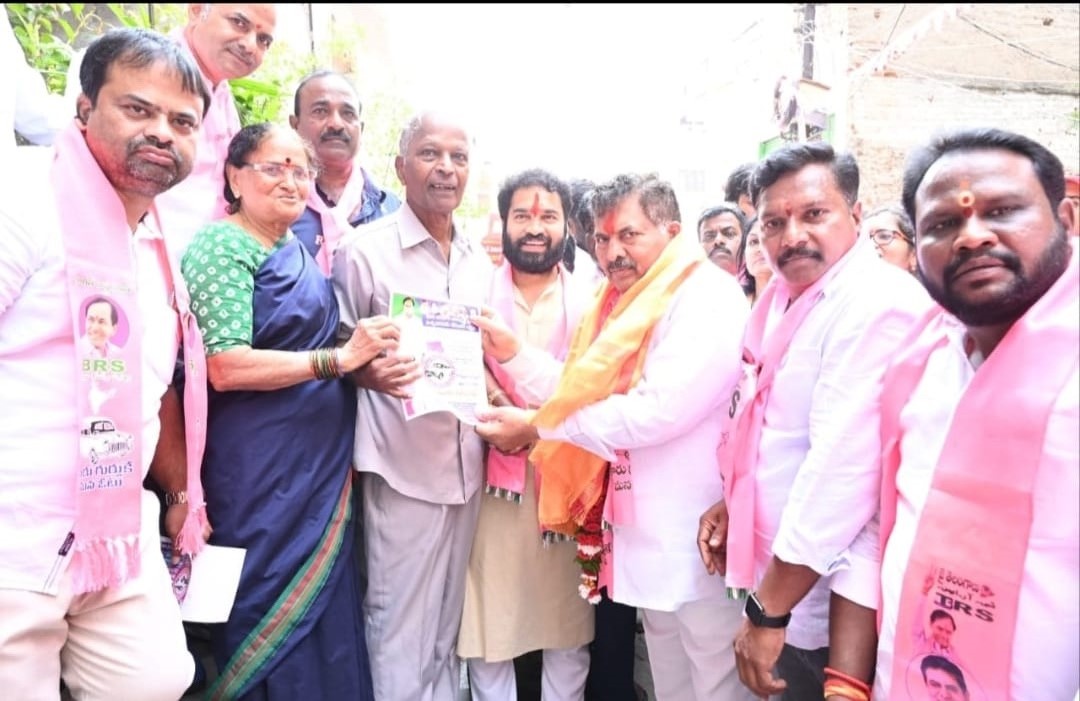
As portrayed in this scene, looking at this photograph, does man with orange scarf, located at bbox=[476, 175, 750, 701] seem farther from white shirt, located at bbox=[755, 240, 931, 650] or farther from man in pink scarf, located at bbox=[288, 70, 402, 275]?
man in pink scarf, located at bbox=[288, 70, 402, 275]

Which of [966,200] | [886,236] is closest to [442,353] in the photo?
[966,200]

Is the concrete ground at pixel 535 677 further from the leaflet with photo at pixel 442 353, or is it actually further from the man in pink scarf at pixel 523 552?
the leaflet with photo at pixel 442 353

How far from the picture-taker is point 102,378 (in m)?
1.96

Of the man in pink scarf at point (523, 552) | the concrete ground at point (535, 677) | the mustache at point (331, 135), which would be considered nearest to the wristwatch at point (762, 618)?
the man in pink scarf at point (523, 552)

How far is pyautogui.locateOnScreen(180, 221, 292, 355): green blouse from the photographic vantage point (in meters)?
2.46

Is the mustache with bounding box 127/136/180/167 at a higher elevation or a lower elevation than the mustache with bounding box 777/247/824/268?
higher

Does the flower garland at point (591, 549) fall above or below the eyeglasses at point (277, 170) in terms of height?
below

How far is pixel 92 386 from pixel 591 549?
1921mm

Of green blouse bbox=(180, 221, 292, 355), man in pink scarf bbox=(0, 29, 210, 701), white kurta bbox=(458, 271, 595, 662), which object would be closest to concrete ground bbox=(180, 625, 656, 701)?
white kurta bbox=(458, 271, 595, 662)

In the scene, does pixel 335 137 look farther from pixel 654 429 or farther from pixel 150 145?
pixel 654 429

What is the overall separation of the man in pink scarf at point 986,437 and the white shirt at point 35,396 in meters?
2.21

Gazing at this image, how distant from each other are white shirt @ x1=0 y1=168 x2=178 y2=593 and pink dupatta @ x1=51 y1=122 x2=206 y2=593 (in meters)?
0.04

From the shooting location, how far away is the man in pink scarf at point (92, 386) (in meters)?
1.86

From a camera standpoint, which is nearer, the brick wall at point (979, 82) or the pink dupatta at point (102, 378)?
the pink dupatta at point (102, 378)
